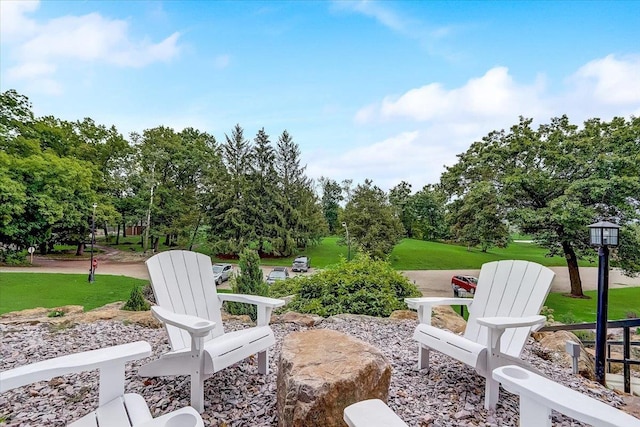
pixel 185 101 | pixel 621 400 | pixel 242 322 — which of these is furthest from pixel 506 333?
pixel 185 101

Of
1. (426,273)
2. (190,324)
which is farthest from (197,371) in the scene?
(426,273)

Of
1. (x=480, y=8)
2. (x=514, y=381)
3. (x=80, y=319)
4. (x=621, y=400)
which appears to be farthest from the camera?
(x=480, y=8)

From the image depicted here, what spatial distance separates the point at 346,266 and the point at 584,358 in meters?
2.75

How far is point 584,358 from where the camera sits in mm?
2695

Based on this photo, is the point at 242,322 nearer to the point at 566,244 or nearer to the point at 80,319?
the point at 80,319

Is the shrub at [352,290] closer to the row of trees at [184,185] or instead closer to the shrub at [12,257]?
the shrub at [12,257]

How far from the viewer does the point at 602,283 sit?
107 inches

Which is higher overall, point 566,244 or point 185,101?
point 185,101

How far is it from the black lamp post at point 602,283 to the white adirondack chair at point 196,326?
2.55 m

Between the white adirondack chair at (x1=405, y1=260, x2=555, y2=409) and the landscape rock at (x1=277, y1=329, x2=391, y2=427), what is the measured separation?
56cm

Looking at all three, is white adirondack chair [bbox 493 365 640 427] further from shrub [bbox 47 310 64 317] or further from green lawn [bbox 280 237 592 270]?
green lawn [bbox 280 237 592 270]

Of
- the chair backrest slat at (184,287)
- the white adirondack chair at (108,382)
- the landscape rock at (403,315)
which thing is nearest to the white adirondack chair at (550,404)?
the white adirondack chair at (108,382)

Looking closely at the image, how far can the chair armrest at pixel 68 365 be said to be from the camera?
0.88m

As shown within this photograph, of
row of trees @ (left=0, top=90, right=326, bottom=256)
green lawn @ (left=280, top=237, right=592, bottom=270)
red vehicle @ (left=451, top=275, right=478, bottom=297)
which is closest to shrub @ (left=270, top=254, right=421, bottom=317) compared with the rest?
red vehicle @ (left=451, top=275, right=478, bottom=297)
